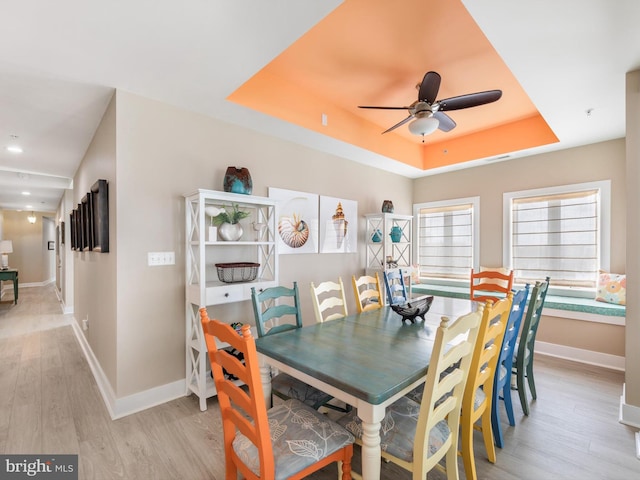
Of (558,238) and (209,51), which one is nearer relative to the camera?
(209,51)

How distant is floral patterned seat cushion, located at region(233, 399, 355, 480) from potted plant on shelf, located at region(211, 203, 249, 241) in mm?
1516

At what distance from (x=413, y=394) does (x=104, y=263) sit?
2.76 meters

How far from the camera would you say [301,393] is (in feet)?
5.73

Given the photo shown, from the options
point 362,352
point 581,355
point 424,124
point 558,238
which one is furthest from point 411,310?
point 558,238

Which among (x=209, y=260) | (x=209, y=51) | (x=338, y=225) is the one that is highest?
(x=209, y=51)

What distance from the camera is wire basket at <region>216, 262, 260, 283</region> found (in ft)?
8.27

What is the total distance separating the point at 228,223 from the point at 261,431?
1821 millimetres

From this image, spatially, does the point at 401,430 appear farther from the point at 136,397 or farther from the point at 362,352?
the point at 136,397

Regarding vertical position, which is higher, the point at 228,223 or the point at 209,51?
the point at 209,51

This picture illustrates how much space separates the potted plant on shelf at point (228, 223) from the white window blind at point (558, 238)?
367 centimetres

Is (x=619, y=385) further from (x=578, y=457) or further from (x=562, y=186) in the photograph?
(x=562, y=186)

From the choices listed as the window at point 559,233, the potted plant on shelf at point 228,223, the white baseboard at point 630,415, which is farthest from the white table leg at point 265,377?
the window at point 559,233

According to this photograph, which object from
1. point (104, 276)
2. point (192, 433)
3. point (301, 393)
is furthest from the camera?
point (104, 276)

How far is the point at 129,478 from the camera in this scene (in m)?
1.67
